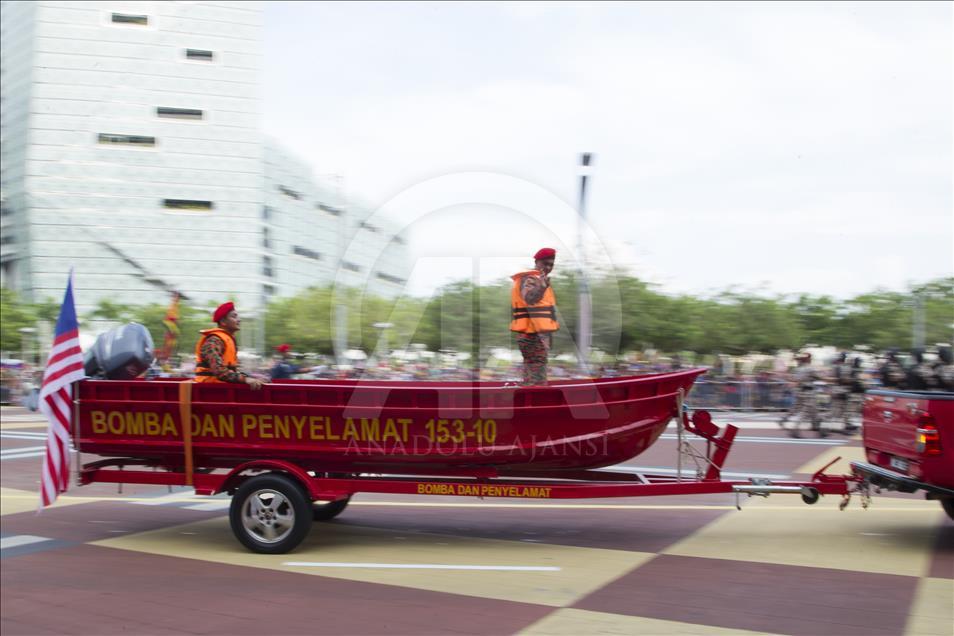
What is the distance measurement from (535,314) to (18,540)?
523 cm

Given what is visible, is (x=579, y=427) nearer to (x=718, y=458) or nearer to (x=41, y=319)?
(x=718, y=458)

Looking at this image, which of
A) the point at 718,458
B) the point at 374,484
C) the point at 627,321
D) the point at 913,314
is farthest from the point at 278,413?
the point at 913,314

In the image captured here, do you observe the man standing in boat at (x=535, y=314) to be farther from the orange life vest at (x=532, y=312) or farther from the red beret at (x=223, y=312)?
the red beret at (x=223, y=312)

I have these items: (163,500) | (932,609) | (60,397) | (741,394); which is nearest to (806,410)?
(741,394)

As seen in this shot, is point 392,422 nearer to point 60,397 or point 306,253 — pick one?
point 60,397

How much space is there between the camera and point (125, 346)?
7938 millimetres

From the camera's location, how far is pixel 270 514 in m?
7.16

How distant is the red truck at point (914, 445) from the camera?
266 inches

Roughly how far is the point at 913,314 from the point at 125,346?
103ft

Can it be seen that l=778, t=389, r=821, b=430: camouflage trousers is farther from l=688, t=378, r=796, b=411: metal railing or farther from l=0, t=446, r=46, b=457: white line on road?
l=0, t=446, r=46, b=457: white line on road

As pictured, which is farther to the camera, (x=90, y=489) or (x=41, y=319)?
(x=41, y=319)

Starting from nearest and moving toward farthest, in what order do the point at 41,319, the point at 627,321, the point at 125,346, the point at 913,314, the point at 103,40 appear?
the point at 125,346 < the point at 627,321 < the point at 913,314 < the point at 41,319 < the point at 103,40

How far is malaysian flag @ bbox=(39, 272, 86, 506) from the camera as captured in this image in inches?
279

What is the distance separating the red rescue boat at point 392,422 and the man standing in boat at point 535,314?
0.70 metres
